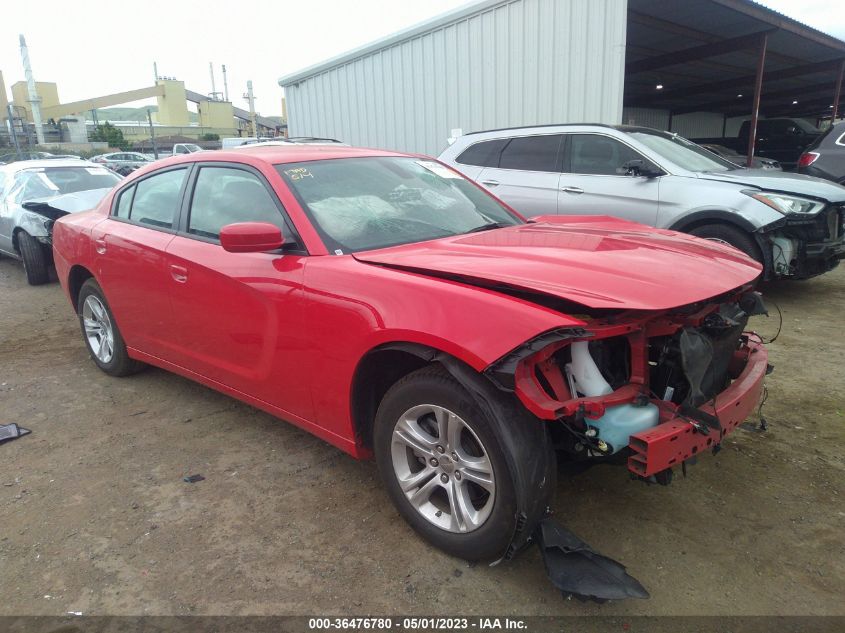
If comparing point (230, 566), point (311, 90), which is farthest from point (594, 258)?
point (311, 90)

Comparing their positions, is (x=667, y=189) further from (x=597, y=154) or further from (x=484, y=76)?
(x=484, y=76)

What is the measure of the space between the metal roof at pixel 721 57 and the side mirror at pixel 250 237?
9.59m

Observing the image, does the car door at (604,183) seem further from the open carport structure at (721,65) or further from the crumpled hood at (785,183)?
the open carport structure at (721,65)

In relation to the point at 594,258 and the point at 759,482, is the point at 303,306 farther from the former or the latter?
the point at 759,482

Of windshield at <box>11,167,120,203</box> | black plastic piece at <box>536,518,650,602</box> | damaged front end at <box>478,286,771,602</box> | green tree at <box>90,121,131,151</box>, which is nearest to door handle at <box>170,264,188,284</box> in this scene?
damaged front end at <box>478,286,771,602</box>

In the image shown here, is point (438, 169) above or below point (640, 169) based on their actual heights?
above

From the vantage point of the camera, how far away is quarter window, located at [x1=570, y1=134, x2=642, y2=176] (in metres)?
6.16

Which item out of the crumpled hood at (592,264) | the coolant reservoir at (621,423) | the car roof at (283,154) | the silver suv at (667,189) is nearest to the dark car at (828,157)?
the silver suv at (667,189)

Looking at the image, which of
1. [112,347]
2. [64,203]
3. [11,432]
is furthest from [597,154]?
[64,203]

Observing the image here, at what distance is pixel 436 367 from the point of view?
90.7 inches

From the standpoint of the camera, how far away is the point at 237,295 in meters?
3.02

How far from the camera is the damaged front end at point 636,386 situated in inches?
79.3

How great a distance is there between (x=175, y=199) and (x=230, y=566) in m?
2.20

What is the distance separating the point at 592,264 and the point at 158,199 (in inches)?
111
